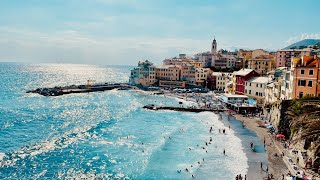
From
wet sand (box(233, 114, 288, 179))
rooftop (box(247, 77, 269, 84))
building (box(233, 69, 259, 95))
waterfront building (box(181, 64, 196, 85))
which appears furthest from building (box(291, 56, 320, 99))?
waterfront building (box(181, 64, 196, 85))

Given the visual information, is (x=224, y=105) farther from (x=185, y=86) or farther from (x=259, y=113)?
(x=185, y=86)

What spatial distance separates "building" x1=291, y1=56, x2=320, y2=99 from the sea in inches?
455

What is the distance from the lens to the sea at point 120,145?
3917cm

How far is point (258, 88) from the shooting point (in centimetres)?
8256

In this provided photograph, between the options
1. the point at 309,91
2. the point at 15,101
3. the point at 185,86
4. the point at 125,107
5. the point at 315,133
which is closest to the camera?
the point at 315,133

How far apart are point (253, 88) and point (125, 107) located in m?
36.0

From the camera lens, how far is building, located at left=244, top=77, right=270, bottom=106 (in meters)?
81.5

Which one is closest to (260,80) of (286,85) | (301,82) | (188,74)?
(286,85)

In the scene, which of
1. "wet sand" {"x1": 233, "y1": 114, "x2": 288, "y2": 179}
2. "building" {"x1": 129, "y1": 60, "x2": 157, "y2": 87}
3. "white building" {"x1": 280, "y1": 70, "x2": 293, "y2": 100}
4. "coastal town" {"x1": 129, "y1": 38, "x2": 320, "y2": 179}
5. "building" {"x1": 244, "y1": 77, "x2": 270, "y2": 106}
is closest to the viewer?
"coastal town" {"x1": 129, "y1": 38, "x2": 320, "y2": 179}

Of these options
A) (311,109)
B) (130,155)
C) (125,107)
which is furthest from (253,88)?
(130,155)

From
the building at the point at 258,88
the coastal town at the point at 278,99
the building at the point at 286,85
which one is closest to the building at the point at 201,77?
the coastal town at the point at 278,99

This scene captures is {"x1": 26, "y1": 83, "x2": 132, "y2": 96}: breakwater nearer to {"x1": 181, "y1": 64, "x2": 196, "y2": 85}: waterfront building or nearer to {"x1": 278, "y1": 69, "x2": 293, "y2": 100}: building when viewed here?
{"x1": 181, "y1": 64, "x2": 196, "y2": 85}: waterfront building

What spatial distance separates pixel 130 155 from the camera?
45812mm

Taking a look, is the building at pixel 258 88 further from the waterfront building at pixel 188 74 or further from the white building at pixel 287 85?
the waterfront building at pixel 188 74
